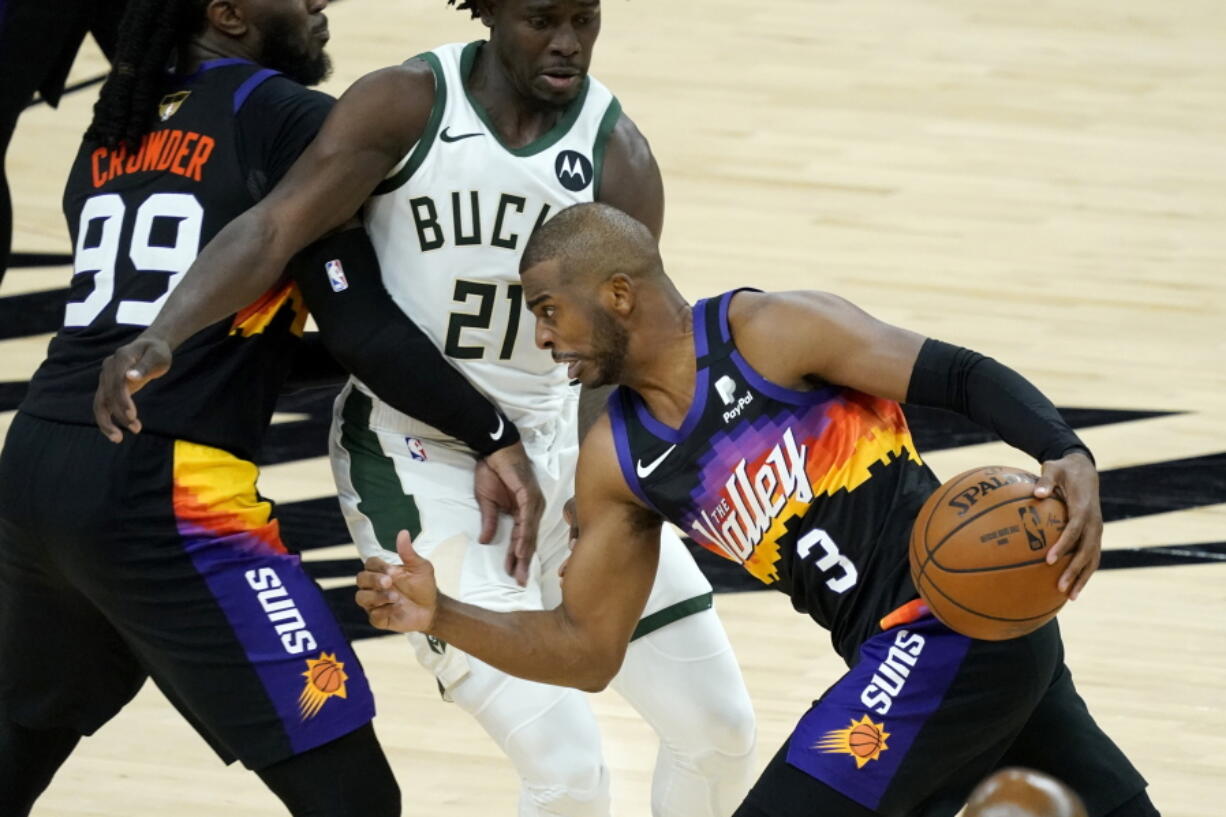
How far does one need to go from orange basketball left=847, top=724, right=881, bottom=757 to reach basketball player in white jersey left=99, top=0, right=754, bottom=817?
0.64 m

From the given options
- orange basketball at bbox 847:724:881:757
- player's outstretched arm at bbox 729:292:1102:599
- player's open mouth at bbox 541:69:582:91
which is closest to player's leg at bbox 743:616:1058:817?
orange basketball at bbox 847:724:881:757

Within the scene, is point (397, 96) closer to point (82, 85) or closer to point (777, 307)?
point (777, 307)

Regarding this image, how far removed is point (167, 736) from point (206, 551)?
157 cm

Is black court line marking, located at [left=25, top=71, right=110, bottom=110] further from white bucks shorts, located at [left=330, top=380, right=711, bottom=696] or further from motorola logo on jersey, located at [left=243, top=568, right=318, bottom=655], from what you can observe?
motorola logo on jersey, located at [left=243, top=568, right=318, bottom=655]

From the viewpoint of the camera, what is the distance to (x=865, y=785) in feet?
10.9

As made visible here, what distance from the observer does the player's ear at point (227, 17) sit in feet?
12.3

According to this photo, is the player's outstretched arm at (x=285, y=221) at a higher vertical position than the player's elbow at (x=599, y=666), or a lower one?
higher

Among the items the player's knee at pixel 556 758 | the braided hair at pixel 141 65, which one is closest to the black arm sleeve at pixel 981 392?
the player's knee at pixel 556 758

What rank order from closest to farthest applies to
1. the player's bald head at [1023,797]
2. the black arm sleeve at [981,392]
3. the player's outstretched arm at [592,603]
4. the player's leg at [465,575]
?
the black arm sleeve at [981,392]
the player's bald head at [1023,797]
the player's outstretched arm at [592,603]
the player's leg at [465,575]

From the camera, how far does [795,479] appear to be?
11.3 feet

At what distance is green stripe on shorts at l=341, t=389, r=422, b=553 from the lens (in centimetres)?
397

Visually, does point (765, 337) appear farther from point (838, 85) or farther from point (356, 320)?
point (838, 85)

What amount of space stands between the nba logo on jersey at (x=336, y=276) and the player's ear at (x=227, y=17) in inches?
17.3

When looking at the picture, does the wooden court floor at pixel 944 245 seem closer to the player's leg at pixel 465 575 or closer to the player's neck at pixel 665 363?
the player's leg at pixel 465 575
